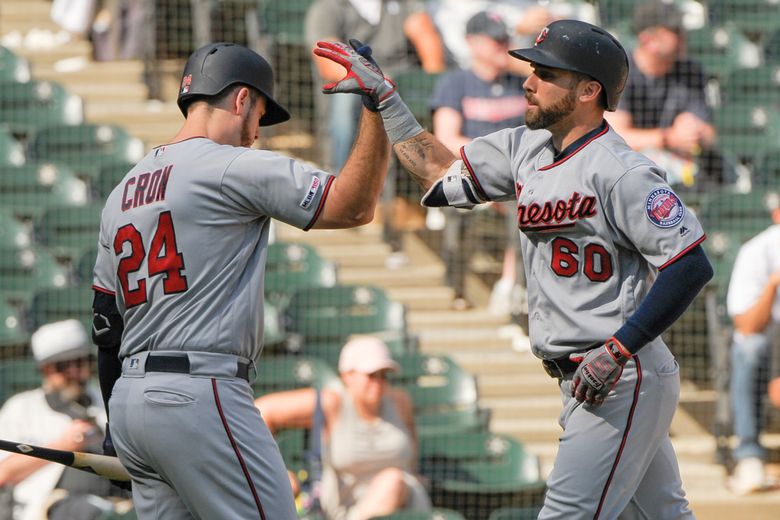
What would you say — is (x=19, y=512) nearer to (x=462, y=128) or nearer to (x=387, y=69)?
(x=462, y=128)

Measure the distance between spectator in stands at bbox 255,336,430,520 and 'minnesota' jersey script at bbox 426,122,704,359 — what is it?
100 inches

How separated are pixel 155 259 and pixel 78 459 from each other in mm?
662

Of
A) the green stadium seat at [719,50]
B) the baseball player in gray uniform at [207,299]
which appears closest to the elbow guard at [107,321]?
the baseball player in gray uniform at [207,299]

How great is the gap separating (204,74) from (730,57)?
6699 mm

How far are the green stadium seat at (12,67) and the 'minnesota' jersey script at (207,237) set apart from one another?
569 centimetres

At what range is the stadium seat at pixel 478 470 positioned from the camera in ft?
21.0

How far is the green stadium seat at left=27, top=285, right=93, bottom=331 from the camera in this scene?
21.4 ft

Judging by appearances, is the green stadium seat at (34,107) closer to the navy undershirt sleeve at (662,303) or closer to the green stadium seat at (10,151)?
the green stadium seat at (10,151)

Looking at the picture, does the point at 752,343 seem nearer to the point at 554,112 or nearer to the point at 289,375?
the point at 289,375

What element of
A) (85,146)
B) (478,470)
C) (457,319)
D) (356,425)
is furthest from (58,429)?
(85,146)

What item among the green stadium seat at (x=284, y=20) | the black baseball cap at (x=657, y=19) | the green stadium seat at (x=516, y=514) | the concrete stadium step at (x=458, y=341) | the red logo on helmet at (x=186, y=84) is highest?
the green stadium seat at (x=284, y=20)

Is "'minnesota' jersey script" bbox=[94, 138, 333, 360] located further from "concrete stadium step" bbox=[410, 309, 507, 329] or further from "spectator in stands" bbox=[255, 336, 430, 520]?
"concrete stadium step" bbox=[410, 309, 507, 329]

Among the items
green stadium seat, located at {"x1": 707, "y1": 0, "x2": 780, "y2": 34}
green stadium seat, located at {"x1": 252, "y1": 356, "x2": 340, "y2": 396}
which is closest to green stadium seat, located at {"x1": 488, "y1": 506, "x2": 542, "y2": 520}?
green stadium seat, located at {"x1": 252, "y1": 356, "x2": 340, "y2": 396}

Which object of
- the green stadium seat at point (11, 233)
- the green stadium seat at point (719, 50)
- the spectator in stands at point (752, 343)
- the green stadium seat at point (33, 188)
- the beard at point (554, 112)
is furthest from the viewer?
the green stadium seat at point (719, 50)
